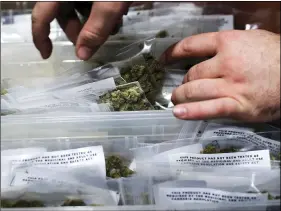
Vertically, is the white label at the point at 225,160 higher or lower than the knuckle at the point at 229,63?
lower

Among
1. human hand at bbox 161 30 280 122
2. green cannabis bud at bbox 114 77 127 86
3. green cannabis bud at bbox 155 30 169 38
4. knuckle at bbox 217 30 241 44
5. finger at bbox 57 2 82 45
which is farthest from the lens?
green cannabis bud at bbox 155 30 169 38

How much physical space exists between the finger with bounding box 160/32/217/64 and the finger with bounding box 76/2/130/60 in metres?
0.16

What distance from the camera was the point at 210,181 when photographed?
2.15 feet

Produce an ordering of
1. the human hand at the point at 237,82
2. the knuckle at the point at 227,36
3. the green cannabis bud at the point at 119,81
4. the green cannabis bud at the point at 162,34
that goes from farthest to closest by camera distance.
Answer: the green cannabis bud at the point at 162,34
the green cannabis bud at the point at 119,81
the knuckle at the point at 227,36
the human hand at the point at 237,82

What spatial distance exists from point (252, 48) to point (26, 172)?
1.64 ft

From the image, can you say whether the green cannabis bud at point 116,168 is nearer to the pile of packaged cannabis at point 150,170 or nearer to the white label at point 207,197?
the pile of packaged cannabis at point 150,170

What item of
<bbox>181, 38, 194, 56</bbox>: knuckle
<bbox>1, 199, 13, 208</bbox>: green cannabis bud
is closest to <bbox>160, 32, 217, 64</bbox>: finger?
<bbox>181, 38, 194, 56</bbox>: knuckle

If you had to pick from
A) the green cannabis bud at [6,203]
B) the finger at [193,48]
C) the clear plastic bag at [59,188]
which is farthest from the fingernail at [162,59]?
the green cannabis bud at [6,203]

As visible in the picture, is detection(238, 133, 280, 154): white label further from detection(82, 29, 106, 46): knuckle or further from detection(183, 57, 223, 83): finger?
detection(82, 29, 106, 46): knuckle

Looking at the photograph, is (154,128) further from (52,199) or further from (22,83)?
(22,83)

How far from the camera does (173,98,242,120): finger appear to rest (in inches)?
24.6

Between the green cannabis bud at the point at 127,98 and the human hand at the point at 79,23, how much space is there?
129 millimetres

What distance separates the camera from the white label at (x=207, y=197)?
2.07 ft

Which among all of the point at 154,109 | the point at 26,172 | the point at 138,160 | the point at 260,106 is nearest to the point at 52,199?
the point at 26,172
